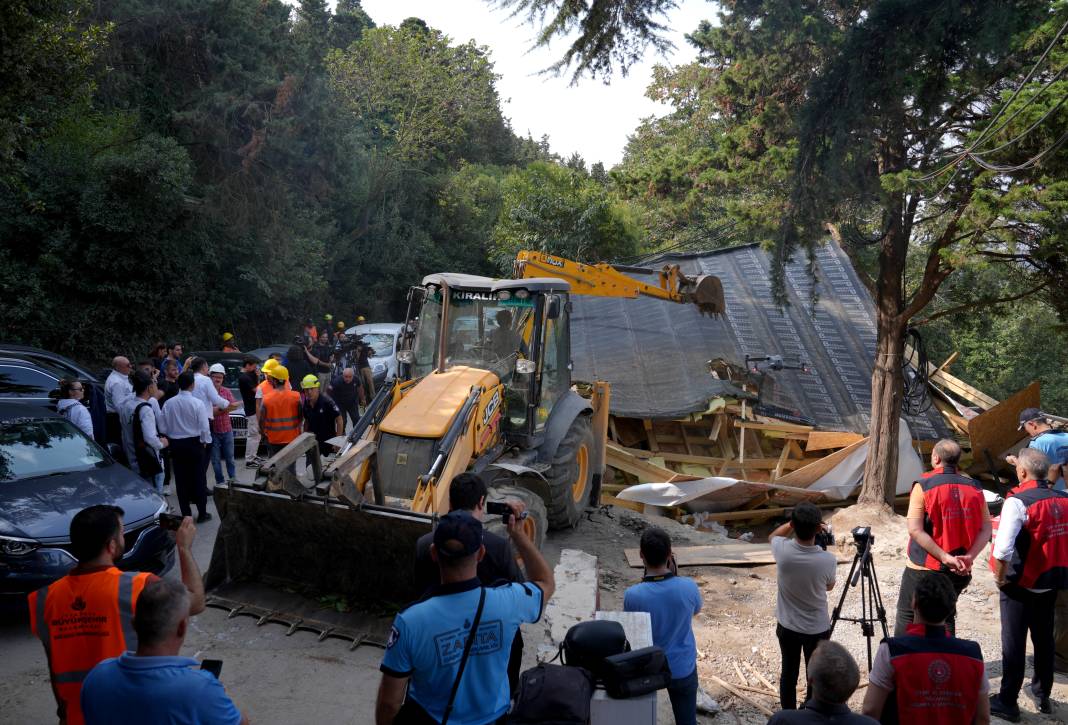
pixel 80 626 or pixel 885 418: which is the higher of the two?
pixel 885 418

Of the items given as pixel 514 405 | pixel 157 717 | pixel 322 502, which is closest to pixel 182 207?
pixel 514 405

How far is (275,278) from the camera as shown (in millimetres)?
22516

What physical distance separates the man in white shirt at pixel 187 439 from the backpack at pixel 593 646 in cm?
662

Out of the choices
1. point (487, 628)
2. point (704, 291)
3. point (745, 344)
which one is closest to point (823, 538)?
point (487, 628)

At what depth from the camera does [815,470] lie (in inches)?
497

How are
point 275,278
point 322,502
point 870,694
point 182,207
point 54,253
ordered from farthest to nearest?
point 275,278 → point 182,207 → point 54,253 → point 322,502 → point 870,694

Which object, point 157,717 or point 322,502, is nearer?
point 157,717

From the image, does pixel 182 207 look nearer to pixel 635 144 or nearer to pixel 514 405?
pixel 514 405

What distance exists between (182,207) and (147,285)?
2055mm

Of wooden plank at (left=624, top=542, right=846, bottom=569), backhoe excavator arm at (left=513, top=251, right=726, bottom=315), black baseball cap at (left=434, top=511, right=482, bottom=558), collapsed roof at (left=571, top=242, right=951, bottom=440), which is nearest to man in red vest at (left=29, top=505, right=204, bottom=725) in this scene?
black baseball cap at (left=434, top=511, right=482, bottom=558)

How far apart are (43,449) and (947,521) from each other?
303 inches

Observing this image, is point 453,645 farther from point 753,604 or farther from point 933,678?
point 753,604

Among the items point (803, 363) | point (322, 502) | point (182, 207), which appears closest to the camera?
point (322, 502)

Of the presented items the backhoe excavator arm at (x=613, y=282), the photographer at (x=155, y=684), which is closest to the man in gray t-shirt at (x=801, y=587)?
the photographer at (x=155, y=684)
